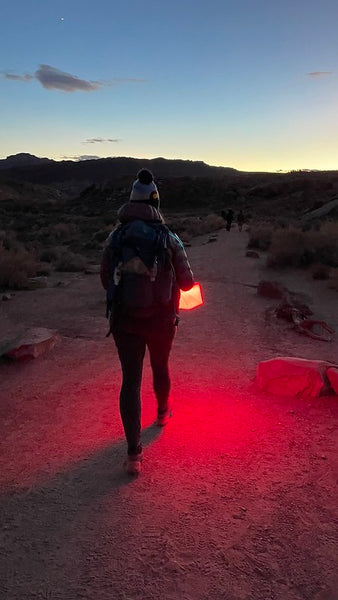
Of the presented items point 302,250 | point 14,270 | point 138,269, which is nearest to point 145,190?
point 138,269

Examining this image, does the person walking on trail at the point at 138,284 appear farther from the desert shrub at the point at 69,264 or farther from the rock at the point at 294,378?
the desert shrub at the point at 69,264

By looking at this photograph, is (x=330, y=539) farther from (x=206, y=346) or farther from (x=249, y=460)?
(x=206, y=346)

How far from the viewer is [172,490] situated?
354 centimetres

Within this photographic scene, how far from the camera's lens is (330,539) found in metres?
3.03

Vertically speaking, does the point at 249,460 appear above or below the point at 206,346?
above

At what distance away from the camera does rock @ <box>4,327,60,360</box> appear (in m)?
6.76

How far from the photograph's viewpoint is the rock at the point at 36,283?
1339 cm

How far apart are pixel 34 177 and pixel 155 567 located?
575ft

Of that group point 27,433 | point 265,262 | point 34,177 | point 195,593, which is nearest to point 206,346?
point 27,433

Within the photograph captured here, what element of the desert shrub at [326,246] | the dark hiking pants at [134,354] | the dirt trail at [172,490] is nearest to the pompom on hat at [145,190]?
the dark hiking pants at [134,354]

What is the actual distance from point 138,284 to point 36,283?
36.1 feet

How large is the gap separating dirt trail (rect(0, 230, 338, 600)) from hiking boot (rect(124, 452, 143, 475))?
7cm

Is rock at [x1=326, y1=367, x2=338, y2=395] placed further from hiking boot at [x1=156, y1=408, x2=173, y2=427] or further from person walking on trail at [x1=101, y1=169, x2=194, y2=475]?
person walking on trail at [x1=101, y1=169, x2=194, y2=475]

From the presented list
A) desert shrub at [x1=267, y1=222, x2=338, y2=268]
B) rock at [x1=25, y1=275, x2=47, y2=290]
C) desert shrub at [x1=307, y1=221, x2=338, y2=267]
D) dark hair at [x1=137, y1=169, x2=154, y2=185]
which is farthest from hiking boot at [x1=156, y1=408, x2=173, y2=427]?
desert shrub at [x1=307, y1=221, x2=338, y2=267]
